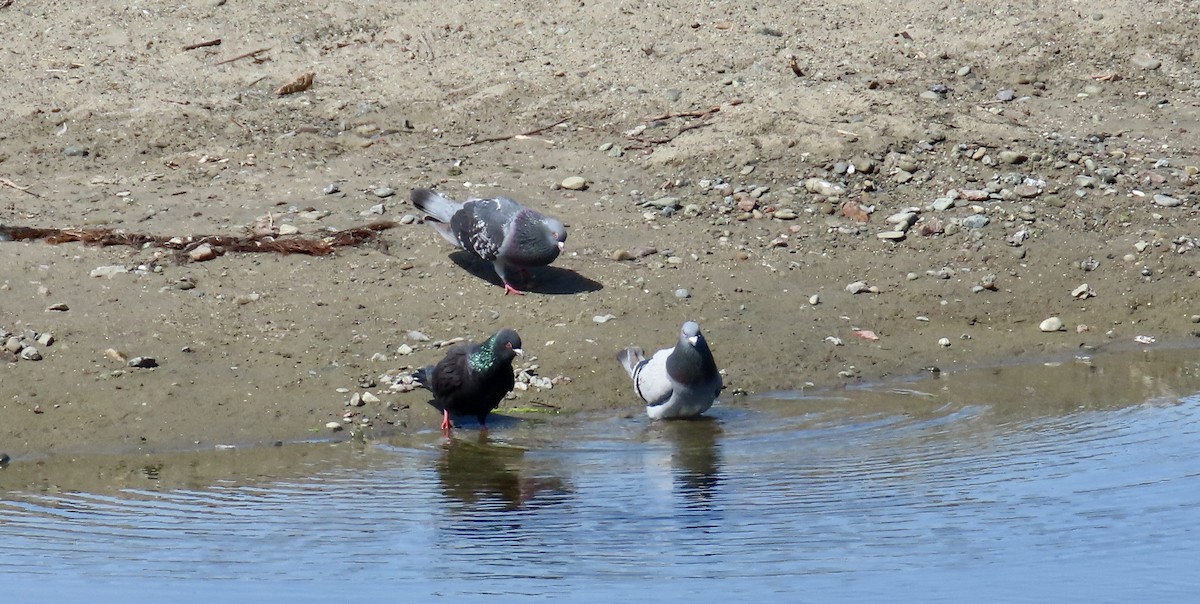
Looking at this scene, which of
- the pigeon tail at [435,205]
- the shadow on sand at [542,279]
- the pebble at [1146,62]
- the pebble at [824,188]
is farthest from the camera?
the pebble at [1146,62]

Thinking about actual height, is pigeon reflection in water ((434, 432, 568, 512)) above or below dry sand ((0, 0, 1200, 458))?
below

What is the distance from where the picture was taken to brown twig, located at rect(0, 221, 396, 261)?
9.69m

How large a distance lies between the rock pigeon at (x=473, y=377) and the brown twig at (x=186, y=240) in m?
1.91

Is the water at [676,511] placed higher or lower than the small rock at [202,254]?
lower

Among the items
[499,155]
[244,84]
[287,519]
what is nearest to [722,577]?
[287,519]

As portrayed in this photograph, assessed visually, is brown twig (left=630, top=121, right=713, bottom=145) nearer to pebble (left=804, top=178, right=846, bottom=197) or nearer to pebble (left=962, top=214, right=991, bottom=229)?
pebble (left=804, top=178, right=846, bottom=197)

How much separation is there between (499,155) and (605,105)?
1.00 metres

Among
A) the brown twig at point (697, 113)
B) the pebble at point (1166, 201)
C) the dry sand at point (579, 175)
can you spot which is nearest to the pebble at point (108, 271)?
the dry sand at point (579, 175)

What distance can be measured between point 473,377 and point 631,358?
41.5 inches

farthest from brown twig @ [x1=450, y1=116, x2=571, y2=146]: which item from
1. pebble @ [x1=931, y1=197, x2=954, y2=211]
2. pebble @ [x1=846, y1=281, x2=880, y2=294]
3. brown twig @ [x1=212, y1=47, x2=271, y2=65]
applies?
pebble @ [x1=846, y1=281, x2=880, y2=294]

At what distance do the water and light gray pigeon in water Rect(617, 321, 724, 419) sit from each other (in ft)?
0.36

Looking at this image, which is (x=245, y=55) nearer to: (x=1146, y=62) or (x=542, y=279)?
(x=542, y=279)

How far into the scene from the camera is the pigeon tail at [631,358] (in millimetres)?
8461

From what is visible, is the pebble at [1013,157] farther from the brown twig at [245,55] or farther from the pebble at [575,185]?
the brown twig at [245,55]
